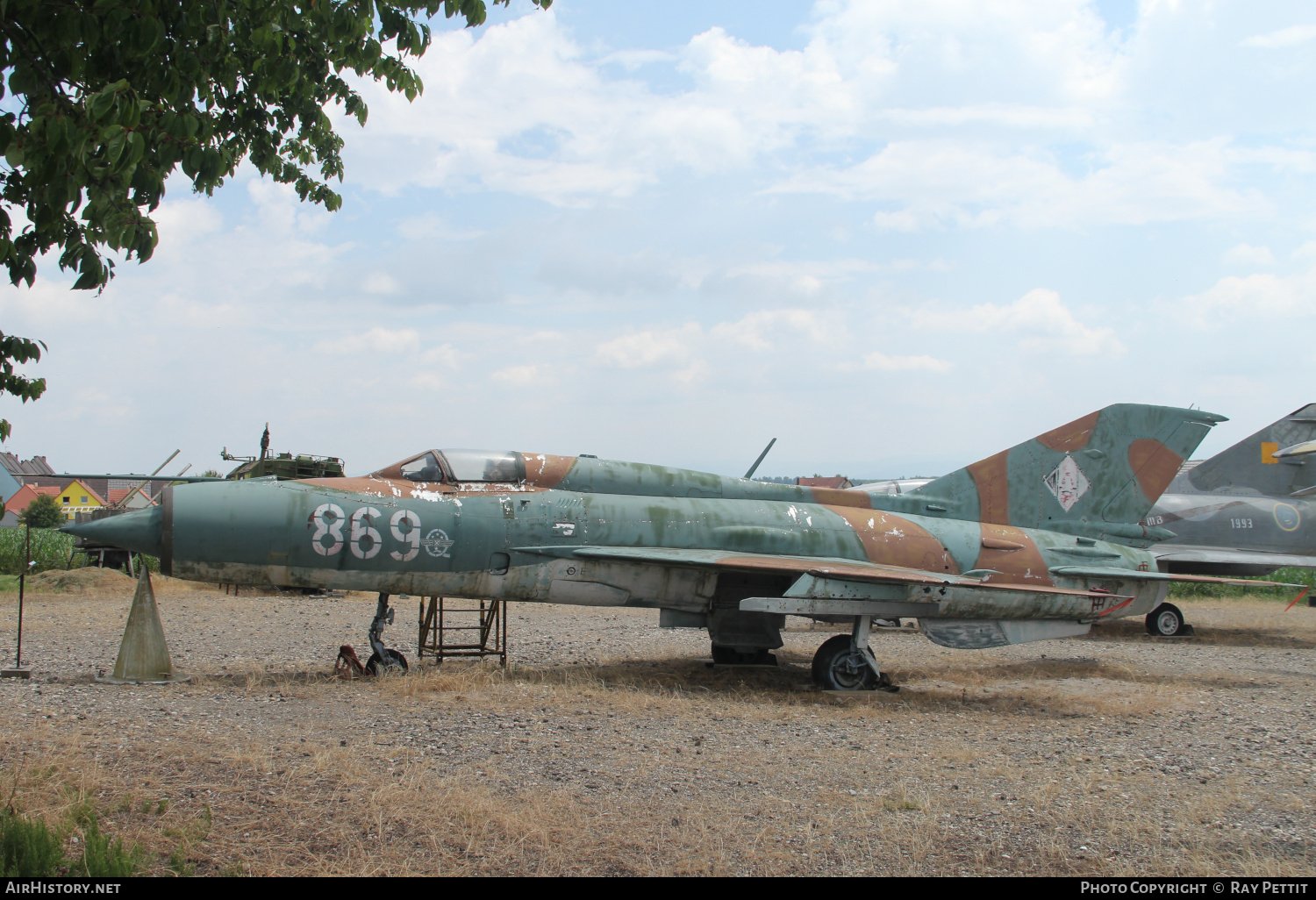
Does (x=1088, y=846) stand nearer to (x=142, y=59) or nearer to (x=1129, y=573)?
(x=142, y=59)

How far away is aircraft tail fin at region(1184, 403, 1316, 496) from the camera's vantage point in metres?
21.6

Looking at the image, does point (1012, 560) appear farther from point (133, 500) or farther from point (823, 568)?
point (133, 500)

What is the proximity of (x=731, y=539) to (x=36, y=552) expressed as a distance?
27.6m

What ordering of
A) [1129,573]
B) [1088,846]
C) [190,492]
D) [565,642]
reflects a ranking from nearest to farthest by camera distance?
[1088,846]
[190,492]
[1129,573]
[565,642]

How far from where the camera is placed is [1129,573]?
1266cm

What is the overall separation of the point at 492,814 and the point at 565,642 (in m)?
9.79

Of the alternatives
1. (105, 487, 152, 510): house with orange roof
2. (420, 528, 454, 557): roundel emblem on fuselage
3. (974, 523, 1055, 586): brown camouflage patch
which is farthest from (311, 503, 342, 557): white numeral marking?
(105, 487, 152, 510): house with orange roof

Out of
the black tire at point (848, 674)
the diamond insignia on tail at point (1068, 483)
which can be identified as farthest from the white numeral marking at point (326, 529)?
the diamond insignia on tail at point (1068, 483)

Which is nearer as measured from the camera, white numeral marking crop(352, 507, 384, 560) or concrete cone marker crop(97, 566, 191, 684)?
concrete cone marker crop(97, 566, 191, 684)

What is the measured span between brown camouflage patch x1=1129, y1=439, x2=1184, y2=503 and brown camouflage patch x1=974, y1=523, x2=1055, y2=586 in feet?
8.00

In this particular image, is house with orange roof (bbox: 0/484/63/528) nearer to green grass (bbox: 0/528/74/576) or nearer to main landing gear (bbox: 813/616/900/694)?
green grass (bbox: 0/528/74/576)
